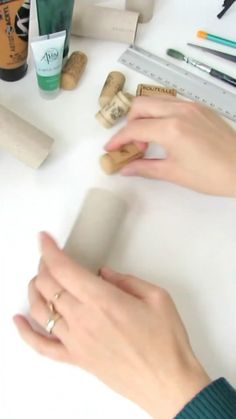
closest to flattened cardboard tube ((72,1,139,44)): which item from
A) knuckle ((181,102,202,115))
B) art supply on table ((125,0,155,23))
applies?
art supply on table ((125,0,155,23))

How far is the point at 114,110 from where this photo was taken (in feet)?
2.32

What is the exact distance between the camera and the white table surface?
0.53 metres

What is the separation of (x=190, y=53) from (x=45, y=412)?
23.8 inches

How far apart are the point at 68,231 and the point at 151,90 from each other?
0.27 meters

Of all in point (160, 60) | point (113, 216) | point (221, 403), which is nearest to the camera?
point (221, 403)

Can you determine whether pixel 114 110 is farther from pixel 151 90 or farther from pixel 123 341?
pixel 123 341

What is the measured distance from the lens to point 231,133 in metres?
0.65

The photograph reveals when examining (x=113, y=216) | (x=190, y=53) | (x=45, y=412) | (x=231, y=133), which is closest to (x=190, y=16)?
(x=190, y=53)

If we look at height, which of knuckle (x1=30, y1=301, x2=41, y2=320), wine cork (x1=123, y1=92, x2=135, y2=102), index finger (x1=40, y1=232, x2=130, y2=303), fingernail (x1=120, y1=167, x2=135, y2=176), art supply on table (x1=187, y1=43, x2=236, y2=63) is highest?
art supply on table (x1=187, y1=43, x2=236, y2=63)

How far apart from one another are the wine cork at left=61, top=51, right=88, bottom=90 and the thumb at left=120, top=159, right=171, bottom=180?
0.57ft

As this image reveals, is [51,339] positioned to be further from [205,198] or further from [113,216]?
[205,198]

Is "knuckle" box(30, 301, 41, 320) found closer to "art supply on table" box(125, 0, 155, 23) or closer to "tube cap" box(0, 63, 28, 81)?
"tube cap" box(0, 63, 28, 81)

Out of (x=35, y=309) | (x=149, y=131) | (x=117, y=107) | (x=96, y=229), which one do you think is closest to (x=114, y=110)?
(x=117, y=107)

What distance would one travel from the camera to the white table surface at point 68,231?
526 mm
